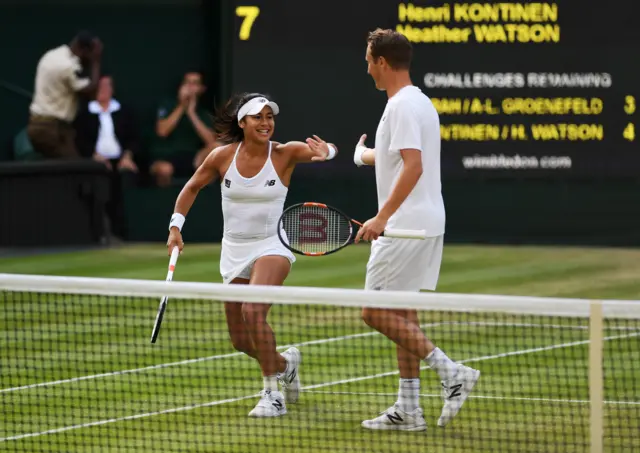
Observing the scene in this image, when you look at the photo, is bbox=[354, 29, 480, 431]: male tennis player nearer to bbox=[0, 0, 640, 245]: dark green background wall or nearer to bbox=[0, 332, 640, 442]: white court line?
bbox=[0, 332, 640, 442]: white court line

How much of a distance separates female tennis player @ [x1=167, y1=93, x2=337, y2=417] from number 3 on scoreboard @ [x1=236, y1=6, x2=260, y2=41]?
8.66 meters

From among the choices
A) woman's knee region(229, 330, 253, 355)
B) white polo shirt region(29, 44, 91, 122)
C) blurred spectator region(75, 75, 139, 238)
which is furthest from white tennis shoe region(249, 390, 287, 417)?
white polo shirt region(29, 44, 91, 122)

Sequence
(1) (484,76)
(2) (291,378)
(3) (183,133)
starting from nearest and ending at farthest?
(2) (291,378) < (1) (484,76) < (3) (183,133)

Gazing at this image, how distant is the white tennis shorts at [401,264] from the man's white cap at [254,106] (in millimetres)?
1156

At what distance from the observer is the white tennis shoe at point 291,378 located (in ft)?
28.4

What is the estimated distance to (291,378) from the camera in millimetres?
8664

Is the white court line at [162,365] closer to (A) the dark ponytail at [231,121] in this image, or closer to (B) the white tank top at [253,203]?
(B) the white tank top at [253,203]

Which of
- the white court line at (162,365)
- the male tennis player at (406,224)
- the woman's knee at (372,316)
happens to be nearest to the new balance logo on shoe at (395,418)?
the male tennis player at (406,224)

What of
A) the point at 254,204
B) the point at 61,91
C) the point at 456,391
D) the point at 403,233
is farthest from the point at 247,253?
the point at 61,91

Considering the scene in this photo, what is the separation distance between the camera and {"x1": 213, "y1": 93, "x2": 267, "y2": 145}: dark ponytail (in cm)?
890

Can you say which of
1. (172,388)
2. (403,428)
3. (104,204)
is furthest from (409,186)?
(104,204)

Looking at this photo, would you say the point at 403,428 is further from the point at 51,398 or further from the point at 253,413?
the point at 51,398

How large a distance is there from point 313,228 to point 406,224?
2.31 feet

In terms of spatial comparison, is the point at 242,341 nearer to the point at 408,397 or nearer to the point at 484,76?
the point at 408,397
